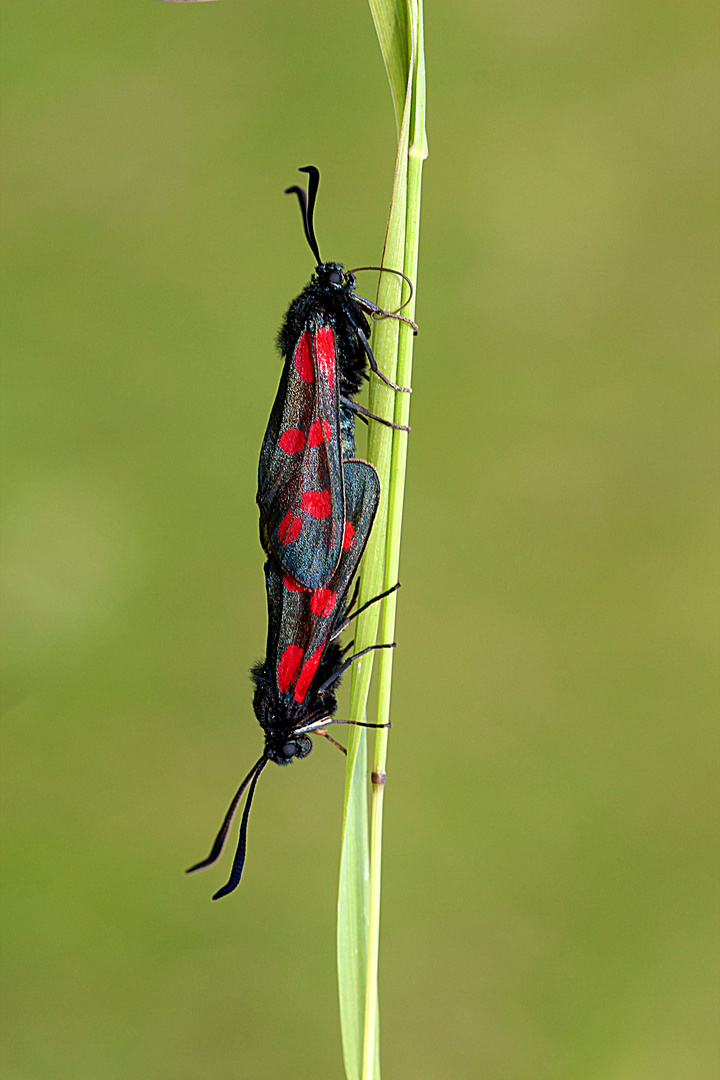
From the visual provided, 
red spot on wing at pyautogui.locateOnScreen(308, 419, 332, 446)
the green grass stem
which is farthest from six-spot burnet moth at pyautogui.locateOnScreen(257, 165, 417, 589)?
the green grass stem

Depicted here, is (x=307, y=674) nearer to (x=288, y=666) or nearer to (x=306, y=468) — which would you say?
(x=288, y=666)

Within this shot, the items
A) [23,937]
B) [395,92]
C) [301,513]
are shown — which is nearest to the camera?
[395,92]

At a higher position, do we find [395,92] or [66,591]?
[395,92]

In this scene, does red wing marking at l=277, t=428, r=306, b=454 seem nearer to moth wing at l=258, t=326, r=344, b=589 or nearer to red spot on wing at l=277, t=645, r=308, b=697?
moth wing at l=258, t=326, r=344, b=589

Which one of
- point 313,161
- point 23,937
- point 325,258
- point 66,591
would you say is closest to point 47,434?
point 66,591

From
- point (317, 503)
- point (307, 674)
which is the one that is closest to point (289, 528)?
point (317, 503)

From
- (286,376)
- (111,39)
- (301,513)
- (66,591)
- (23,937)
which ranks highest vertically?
(111,39)

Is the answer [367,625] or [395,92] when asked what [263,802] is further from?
[395,92]

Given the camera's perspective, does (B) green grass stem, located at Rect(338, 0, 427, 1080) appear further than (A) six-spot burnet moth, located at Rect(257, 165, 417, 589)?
No
